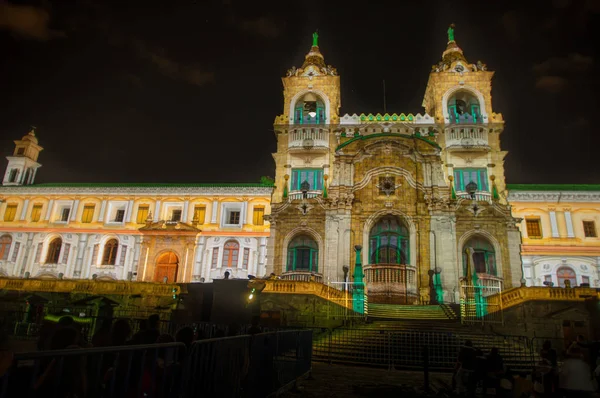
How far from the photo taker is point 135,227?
40.3 m

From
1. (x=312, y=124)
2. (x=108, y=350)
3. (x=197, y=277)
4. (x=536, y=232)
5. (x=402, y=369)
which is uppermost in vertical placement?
(x=312, y=124)

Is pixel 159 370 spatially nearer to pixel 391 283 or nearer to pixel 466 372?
pixel 466 372

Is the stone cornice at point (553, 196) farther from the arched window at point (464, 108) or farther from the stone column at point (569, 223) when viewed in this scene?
the arched window at point (464, 108)

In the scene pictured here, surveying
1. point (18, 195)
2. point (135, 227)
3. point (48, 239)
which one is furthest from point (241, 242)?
point (18, 195)

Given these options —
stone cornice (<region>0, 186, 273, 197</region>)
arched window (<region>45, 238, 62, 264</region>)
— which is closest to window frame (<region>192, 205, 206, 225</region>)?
stone cornice (<region>0, 186, 273, 197</region>)

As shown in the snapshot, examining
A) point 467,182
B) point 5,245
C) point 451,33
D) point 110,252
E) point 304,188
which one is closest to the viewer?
point 467,182

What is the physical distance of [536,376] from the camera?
9.72 meters

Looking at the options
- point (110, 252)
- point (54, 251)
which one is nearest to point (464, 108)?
point (110, 252)

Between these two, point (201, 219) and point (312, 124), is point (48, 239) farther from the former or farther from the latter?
point (312, 124)

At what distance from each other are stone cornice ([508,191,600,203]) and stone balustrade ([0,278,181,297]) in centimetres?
2971

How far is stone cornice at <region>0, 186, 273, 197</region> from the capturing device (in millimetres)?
40125

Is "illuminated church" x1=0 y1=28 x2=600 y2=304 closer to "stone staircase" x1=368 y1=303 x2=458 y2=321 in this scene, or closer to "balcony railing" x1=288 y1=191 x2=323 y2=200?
"balcony railing" x1=288 y1=191 x2=323 y2=200

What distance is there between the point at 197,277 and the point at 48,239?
16211 mm

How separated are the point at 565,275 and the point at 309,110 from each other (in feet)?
87.9
